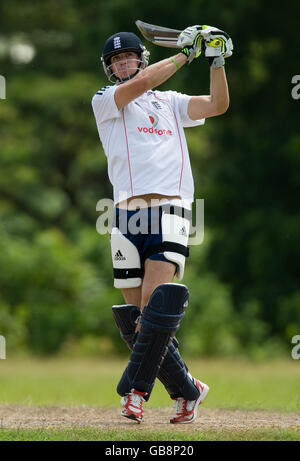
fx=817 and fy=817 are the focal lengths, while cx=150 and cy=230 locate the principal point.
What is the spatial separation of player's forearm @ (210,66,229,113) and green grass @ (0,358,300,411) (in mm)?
2437

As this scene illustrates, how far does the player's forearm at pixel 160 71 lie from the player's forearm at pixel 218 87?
0.22 m

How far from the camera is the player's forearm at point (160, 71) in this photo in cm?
497

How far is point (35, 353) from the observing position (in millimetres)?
17078

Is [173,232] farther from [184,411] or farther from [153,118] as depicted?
[184,411]

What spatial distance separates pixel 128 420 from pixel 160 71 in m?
2.21

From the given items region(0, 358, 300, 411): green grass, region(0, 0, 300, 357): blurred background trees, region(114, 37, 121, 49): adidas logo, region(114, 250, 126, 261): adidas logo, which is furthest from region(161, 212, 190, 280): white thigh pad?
region(0, 0, 300, 357): blurred background trees

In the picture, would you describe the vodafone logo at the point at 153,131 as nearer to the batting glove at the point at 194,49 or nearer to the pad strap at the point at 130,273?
the batting glove at the point at 194,49

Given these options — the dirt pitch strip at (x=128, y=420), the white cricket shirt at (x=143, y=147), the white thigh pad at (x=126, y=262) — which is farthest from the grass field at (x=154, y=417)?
the white cricket shirt at (x=143, y=147)

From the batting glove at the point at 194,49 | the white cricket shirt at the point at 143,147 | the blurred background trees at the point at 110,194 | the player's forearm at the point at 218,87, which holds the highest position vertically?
the blurred background trees at the point at 110,194

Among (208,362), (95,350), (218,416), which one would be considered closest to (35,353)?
(95,350)

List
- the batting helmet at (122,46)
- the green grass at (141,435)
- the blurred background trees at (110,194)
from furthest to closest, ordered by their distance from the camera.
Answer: the blurred background trees at (110,194) → the batting helmet at (122,46) → the green grass at (141,435)

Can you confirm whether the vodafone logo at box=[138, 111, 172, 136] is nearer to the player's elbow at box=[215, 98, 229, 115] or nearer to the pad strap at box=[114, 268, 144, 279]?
the player's elbow at box=[215, 98, 229, 115]

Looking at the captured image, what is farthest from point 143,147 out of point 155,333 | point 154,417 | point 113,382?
point 113,382

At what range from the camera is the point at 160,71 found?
16.4 feet
